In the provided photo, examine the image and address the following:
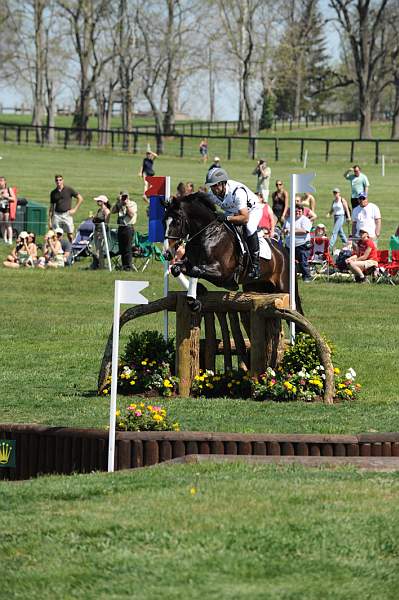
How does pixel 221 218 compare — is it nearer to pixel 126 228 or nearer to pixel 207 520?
pixel 207 520

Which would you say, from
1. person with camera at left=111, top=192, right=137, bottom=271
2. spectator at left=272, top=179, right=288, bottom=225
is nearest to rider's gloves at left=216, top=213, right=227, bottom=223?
person with camera at left=111, top=192, right=137, bottom=271

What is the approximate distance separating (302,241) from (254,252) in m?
11.4

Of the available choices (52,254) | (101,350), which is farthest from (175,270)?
(52,254)

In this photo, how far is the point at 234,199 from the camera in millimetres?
14977

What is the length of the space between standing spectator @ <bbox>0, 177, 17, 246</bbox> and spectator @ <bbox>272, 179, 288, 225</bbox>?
6.81 metres

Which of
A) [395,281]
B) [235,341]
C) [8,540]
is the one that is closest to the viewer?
[8,540]

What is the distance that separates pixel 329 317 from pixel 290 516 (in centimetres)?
1415

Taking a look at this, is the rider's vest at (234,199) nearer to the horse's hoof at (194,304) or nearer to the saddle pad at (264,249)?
the saddle pad at (264,249)

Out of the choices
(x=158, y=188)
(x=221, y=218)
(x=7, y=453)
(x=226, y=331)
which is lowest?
(x=7, y=453)

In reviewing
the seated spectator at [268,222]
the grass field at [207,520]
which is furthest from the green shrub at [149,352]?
the seated spectator at [268,222]

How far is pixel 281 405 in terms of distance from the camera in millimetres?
14117

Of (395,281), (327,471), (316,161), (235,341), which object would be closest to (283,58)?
(316,161)

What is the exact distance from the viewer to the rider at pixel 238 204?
584 inches

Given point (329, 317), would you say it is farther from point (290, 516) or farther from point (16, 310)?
point (290, 516)
